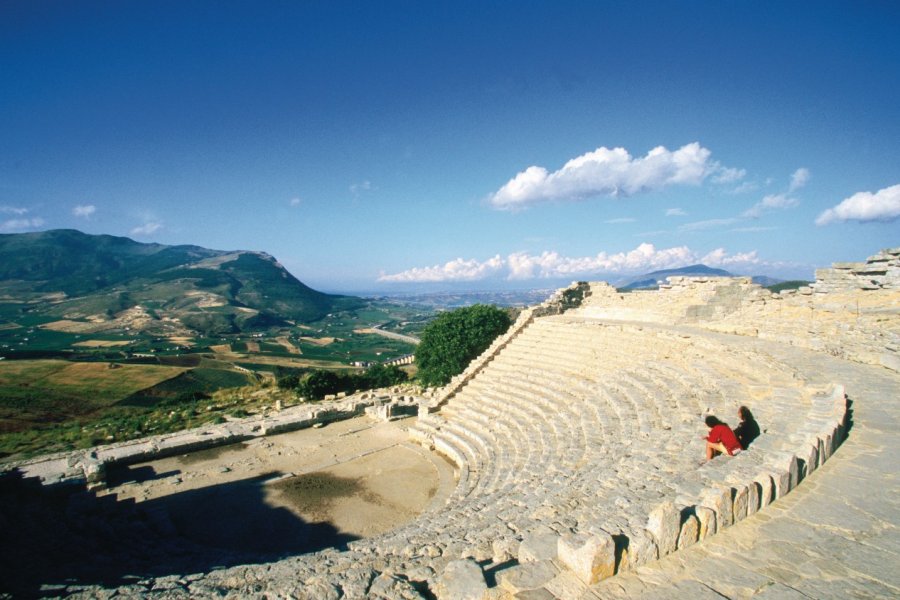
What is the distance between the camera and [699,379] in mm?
11430

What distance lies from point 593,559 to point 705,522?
4.71 ft

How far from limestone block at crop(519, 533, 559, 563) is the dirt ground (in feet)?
23.3

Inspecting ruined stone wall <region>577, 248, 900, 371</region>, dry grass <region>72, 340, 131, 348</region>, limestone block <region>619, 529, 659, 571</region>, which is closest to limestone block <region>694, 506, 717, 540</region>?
limestone block <region>619, 529, 659, 571</region>

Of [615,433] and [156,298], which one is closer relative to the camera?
[615,433]

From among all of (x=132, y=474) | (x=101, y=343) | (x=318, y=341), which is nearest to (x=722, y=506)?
(x=132, y=474)

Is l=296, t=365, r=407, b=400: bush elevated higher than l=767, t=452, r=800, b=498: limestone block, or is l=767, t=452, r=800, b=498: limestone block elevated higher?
l=767, t=452, r=800, b=498: limestone block

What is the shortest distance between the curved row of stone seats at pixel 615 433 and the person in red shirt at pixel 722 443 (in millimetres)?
317

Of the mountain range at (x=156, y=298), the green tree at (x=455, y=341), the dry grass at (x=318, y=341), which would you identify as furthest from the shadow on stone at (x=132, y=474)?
the mountain range at (x=156, y=298)

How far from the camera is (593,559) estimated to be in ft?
12.3

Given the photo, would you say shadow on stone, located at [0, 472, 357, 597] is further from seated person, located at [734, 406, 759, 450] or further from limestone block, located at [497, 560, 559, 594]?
seated person, located at [734, 406, 759, 450]

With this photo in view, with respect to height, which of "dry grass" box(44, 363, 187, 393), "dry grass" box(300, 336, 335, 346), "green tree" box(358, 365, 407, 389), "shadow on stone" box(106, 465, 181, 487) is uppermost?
"shadow on stone" box(106, 465, 181, 487)

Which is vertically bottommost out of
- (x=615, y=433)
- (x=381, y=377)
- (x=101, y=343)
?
(x=101, y=343)

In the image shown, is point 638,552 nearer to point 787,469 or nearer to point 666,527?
point 666,527

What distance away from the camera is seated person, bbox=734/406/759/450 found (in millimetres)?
7051
